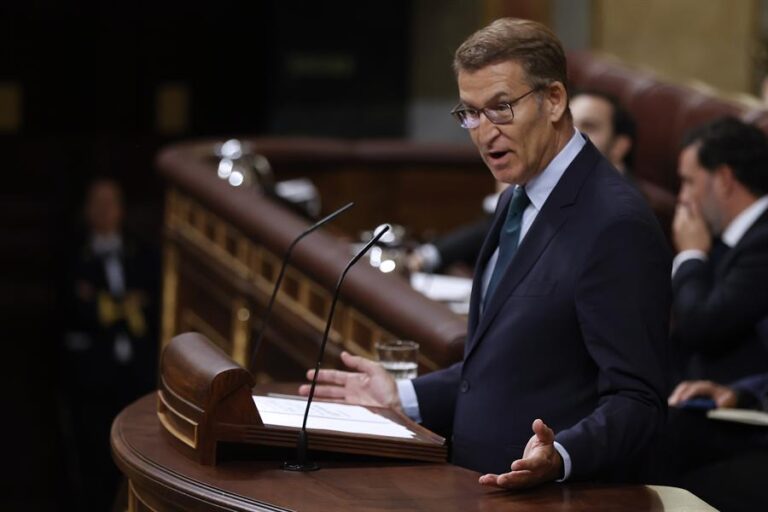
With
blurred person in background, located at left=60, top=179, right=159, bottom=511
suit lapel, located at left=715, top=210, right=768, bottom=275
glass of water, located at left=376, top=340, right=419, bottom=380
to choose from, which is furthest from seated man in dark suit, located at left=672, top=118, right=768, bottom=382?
blurred person in background, located at left=60, top=179, right=159, bottom=511

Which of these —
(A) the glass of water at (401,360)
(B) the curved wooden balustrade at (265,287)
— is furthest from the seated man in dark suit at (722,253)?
(A) the glass of water at (401,360)

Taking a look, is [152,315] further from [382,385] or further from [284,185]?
[382,385]

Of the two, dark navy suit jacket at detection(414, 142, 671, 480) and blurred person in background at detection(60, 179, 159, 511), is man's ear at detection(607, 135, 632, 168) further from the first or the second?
blurred person in background at detection(60, 179, 159, 511)

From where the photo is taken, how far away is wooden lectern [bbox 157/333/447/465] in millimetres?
2410

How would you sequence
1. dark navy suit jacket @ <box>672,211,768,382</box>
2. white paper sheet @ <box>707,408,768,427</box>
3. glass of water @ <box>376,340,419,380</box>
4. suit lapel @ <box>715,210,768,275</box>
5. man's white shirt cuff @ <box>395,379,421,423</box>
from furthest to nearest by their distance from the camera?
suit lapel @ <box>715,210,768,275</box> < dark navy suit jacket @ <box>672,211,768,382</box> < white paper sheet @ <box>707,408,768,427</box> < glass of water @ <box>376,340,419,380</box> < man's white shirt cuff @ <box>395,379,421,423</box>

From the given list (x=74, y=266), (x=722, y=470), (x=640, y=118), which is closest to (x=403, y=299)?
(x=722, y=470)

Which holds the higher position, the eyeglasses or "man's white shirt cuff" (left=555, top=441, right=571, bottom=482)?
the eyeglasses

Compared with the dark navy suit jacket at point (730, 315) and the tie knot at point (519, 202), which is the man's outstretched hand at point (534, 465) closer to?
the tie knot at point (519, 202)

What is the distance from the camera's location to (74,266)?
8430mm

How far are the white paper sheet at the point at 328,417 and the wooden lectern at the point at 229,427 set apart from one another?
0.03 meters

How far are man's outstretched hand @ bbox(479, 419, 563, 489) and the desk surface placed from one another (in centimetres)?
3

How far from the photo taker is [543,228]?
2.48m

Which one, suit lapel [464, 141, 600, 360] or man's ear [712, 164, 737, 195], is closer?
suit lapel [464, 141, 600, 360]

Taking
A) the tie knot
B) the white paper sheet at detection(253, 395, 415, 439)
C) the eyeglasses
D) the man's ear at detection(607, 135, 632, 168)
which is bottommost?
the man's ear at detection(607, 135, 632, 168)
